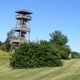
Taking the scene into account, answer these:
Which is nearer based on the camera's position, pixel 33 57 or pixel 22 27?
pixel 33 57

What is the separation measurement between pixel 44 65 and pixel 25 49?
2611 millimetres

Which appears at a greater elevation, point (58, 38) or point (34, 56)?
point (58, 38)

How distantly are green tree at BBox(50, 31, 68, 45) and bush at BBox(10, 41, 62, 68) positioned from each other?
42090mm

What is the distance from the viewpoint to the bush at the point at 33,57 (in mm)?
28781

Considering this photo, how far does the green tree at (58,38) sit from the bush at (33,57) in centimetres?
4209

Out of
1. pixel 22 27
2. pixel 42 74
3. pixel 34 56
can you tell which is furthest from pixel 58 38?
pixel 42 74

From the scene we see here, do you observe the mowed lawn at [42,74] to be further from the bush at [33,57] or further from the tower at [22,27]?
the tower at [22,27]

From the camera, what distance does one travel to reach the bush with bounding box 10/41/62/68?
94.4ft

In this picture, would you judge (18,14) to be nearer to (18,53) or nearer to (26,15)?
(26,15)

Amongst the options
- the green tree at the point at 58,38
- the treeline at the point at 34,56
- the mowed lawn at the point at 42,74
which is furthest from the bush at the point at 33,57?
the green tree at the point at 58,38

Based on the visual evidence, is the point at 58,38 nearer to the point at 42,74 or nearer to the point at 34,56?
the point at 34,56

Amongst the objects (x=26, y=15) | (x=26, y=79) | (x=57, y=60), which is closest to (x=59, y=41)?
(x=26, y=15)

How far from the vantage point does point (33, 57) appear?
29.1 meters

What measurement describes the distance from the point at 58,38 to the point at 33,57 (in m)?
44.4
